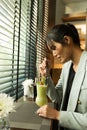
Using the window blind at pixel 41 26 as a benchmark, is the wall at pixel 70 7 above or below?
above

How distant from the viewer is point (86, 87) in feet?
4.47

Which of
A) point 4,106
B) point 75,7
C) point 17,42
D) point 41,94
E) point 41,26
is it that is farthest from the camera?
point 75,7

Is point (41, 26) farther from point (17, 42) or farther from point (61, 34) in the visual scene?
point (61, 34)

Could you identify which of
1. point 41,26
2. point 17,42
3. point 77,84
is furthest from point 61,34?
point 41,26

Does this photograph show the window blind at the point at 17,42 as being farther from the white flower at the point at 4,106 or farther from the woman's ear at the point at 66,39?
the white flower at the point at 4,106

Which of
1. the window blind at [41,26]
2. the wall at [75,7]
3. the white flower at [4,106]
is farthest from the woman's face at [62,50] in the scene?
the wall at [75,7]

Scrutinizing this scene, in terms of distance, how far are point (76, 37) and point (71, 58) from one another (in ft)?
0.51

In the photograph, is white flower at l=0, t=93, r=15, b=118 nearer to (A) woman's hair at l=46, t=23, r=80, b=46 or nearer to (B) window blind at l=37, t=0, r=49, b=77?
(A) woman's hair at l=46, t=23, r=80, b=46

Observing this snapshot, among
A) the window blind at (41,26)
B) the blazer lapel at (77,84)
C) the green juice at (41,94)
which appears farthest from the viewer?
the window blind at (41,26)

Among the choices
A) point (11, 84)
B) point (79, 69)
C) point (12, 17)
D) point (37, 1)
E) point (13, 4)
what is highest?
point (37, 1)

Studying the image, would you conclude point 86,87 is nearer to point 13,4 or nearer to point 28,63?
point 13,4

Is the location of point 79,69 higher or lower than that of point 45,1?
lower

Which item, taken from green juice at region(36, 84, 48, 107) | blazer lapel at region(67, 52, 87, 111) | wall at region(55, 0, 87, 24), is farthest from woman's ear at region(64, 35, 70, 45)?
wall at region(55, 0, 87, 24)

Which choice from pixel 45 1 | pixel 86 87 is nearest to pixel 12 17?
pixel 86 87
